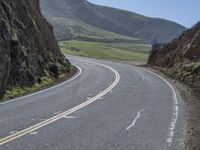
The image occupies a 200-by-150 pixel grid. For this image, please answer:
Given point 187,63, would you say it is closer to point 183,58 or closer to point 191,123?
point 183,58

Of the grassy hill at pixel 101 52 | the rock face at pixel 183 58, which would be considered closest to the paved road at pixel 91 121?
the rock face at pixel 183 58

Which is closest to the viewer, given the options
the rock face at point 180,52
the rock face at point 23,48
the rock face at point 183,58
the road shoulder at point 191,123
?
the road shoulder at point 191,123

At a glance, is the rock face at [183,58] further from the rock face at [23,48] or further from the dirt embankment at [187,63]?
the rock face at [23,48]

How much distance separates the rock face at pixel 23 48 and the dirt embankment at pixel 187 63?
889cm

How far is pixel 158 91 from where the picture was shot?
2734 centimetres

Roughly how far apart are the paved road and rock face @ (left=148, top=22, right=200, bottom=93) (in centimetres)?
947

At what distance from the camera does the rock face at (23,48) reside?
82.3 feet

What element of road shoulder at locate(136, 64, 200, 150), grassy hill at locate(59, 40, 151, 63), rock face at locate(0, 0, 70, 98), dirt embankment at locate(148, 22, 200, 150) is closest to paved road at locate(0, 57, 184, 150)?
road shoulder at locate(136, 64, 200, 150)

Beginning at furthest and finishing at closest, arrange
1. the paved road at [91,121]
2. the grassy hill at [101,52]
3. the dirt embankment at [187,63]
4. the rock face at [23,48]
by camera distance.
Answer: the grassy hill at [101,52] < the rock face at [23,48] < the dirt embankment at [187,63] < the paved road at [91,121]

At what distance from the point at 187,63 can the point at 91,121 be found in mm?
30634

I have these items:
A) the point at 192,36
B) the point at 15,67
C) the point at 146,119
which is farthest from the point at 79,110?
the point at 192,36

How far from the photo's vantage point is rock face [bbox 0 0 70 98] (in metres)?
25.1

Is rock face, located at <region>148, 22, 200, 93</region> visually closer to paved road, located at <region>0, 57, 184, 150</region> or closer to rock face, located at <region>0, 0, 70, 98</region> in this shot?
paved road, located at <region>0, 57, 184, 150</region>

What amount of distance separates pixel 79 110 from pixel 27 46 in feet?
44.6
